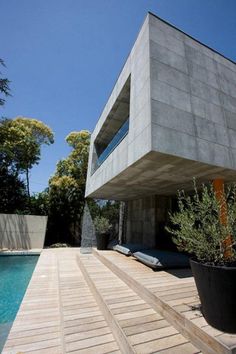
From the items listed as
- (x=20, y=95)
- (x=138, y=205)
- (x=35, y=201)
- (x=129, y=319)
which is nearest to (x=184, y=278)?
(x=129, y=319)

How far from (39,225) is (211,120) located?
11.7m

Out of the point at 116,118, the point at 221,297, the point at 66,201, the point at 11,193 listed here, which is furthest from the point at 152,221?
the point at 11,193

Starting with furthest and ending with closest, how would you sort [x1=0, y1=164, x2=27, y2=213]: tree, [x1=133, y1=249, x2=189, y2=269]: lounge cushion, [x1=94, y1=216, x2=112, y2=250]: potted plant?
1. [x1=0, y1=164, x2=27, y2=213]: tree
2. [x1=94, y1=216, x2=112, y2=250]: potted plant
3. [x1=133, y1=249, x2=189, y2=269]: lounge cushion

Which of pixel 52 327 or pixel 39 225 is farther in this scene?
pixel 39 225

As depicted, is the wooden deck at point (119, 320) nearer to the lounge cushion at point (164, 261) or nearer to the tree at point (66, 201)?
the lounge cushion at point (164, 261)

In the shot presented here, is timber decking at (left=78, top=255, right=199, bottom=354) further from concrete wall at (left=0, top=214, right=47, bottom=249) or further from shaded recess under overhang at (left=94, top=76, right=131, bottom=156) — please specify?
concrete wall at (left=0, top=214, right=47, bottom=249)

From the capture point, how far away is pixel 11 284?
6082 millimetres

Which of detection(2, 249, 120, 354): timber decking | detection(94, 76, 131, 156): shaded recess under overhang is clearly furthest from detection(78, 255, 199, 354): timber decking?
detection(94, 76, 131, 156): shaded recess under overhang

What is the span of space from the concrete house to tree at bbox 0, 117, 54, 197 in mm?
12167

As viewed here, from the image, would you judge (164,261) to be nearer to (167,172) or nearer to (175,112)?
(167,172)

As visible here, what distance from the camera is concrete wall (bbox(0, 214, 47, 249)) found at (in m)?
11.7

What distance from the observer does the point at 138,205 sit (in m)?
8.94

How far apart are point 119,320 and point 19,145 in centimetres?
1545

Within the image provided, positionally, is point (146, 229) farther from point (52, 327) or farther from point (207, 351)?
point (207, 351)
